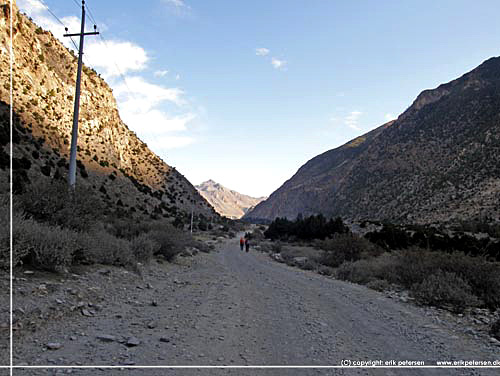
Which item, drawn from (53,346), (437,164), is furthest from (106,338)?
(437,164)

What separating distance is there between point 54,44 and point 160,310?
188 feet

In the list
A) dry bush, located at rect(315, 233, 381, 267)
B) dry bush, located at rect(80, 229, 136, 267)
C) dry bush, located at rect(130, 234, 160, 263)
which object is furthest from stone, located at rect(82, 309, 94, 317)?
dry bush, located at rect(315, 233, 381, 267)

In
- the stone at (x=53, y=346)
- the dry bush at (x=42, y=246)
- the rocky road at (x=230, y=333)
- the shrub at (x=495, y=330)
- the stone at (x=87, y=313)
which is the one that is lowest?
the shrub at (x=495, y=330)

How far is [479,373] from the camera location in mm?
5051

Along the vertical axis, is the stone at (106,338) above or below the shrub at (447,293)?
above

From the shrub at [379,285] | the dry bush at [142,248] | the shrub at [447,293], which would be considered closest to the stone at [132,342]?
the shrub at [447,293]

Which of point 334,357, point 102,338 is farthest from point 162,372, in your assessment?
point 334,357

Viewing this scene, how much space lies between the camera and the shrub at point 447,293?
31.4 feet

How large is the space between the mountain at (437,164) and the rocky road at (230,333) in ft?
145

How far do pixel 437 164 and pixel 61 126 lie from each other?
60.9m

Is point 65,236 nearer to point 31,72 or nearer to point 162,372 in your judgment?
point 162,372

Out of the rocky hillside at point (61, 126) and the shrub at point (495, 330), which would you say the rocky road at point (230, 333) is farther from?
the rocky hillside at point (61, 126)

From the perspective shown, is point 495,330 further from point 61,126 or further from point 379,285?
point 61,126

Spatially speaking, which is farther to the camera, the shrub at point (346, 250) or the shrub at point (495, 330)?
the shrub at point (346, 250)
